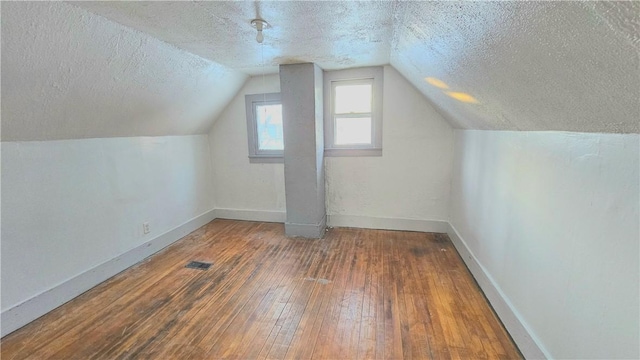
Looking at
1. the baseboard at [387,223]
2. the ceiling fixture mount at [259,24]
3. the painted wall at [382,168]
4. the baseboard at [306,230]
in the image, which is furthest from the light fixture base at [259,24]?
the baseboard at [387,223]

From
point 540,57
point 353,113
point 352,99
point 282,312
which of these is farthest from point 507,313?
point 352,99

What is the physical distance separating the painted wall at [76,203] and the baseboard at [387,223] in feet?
7.03

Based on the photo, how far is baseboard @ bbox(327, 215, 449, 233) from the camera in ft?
12.1

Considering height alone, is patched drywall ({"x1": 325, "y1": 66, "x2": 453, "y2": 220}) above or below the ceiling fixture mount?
below

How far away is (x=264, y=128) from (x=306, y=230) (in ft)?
5.22

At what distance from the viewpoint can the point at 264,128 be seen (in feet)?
13.4

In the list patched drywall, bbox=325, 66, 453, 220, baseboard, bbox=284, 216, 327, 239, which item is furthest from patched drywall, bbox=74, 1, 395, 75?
baseboard, bbox=284, 216, 327, 239

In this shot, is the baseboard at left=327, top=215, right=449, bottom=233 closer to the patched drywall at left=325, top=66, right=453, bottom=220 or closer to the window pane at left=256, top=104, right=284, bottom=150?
the patched drywall at left=325, top=66, right=453, bottom=220

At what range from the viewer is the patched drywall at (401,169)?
3529mm

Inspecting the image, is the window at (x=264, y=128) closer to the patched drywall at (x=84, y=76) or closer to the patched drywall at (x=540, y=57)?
the patched drywall at (x=84, y=76)

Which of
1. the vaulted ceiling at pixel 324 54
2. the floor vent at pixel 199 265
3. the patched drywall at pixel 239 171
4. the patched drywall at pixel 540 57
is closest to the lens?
the patched drywall at pixel 540 57

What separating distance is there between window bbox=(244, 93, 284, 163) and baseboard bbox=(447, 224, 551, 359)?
2685 millimetres

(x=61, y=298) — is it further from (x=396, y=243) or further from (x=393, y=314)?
(x=396, y=243)

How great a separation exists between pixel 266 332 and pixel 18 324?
69.4 inches
